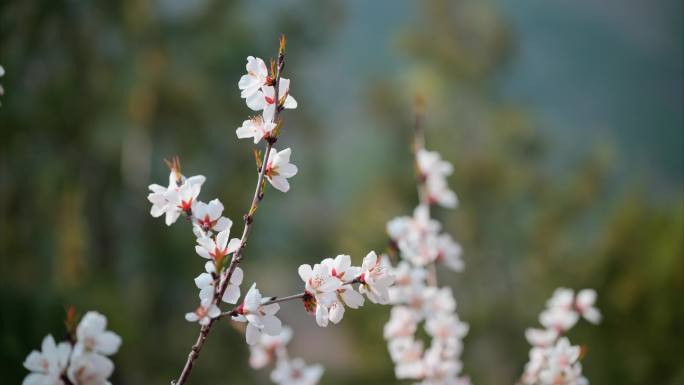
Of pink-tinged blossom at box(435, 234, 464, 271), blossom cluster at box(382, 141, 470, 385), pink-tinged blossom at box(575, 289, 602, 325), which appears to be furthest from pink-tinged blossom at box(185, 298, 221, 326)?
pink-tinged blossom at box(575, 289, 602, 325)

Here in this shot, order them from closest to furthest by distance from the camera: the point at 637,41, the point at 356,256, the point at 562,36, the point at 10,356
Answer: the point at 10,356 < the point at 356,256 < the point at 562,36 < the point at 637,41

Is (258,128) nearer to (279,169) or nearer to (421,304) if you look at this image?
(279,169)

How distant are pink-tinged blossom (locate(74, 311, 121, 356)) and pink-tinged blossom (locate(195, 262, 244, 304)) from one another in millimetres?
102

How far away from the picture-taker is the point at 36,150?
333 centimetres

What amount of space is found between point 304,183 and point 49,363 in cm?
482

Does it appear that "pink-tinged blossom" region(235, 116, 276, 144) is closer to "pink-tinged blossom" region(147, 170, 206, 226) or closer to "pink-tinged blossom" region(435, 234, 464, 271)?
"pink-tinged blossom" region(147, 170, 206, 226)

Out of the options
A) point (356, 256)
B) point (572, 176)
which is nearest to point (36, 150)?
point (356, 256)

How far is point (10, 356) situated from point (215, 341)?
135 inches

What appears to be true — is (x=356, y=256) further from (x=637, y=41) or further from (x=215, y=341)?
(x=637, y=41)

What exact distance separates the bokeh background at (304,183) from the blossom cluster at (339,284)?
1.43 m

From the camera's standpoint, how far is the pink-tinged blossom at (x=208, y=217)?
2.24 ft

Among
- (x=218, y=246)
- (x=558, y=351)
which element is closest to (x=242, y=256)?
(x=218, y=246)

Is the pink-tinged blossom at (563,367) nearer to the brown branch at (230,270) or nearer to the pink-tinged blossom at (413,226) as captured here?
the pink-tinged blossom at (413,226)

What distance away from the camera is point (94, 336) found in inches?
21.4
